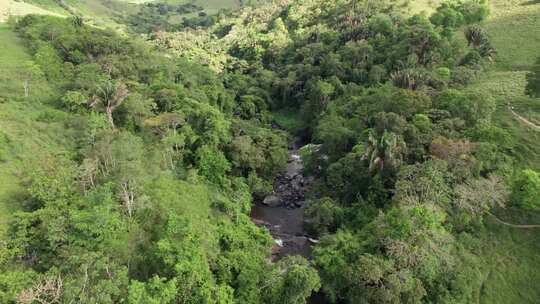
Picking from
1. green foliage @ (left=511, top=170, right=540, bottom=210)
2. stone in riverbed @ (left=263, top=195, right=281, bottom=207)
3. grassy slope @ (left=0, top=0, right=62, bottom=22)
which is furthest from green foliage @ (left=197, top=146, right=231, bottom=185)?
grassy slope @ (left=0, top=0, right=62, bottom=22)

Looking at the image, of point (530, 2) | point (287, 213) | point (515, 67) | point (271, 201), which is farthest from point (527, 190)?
point (530, 2)

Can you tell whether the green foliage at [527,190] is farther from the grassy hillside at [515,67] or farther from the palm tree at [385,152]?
the palm tree at [385,152]

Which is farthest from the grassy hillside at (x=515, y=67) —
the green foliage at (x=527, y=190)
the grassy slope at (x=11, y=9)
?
the grassy slope at (x=11, y=9)

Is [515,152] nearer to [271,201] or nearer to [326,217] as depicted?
[326,217]

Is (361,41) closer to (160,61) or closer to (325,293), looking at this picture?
(160,61)

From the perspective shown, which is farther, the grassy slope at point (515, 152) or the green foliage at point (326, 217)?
the green foliage at point (326, 217)

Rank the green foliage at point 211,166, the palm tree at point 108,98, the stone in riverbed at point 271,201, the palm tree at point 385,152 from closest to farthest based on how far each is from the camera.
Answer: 1. the palm tree at point 385,152
2. the palm tree at point 108,98
3. the green foliage at point 211,166
4. the stone in riverbed at point 271,201

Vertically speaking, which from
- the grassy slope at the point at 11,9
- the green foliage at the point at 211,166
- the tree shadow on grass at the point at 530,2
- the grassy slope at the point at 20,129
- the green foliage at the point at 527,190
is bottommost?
the green foliage at the point at 211,166
